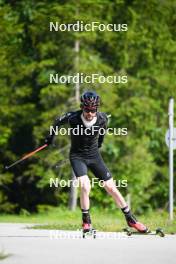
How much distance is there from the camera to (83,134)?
1088cm

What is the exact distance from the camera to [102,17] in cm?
3412

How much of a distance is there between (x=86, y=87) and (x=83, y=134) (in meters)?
20.4

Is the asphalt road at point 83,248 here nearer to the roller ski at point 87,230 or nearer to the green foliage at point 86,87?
the roller ski at point 87,230

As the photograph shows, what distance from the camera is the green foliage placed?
104ft

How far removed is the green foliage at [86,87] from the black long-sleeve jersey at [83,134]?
19.2m

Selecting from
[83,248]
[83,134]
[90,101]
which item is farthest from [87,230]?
[90,101]

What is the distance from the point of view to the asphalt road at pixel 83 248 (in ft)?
27.8

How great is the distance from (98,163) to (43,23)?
22.1 metres

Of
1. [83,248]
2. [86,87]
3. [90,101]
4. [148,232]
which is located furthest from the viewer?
[86,87]

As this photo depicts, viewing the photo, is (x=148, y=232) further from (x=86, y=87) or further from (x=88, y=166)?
(x=86, y=87)

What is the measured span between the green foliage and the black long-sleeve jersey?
19156 mm

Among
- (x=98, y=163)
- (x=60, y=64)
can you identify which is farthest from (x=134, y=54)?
(x=98, y=163)

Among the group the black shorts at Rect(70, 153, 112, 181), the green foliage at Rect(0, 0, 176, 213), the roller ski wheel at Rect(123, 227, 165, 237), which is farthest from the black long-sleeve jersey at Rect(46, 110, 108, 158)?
the green foliage at Rect(0, 0, 176, 213)

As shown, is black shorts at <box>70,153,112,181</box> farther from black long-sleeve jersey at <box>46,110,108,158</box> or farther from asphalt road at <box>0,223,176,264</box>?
asphalt road at <box>0,223,176,264</box>
